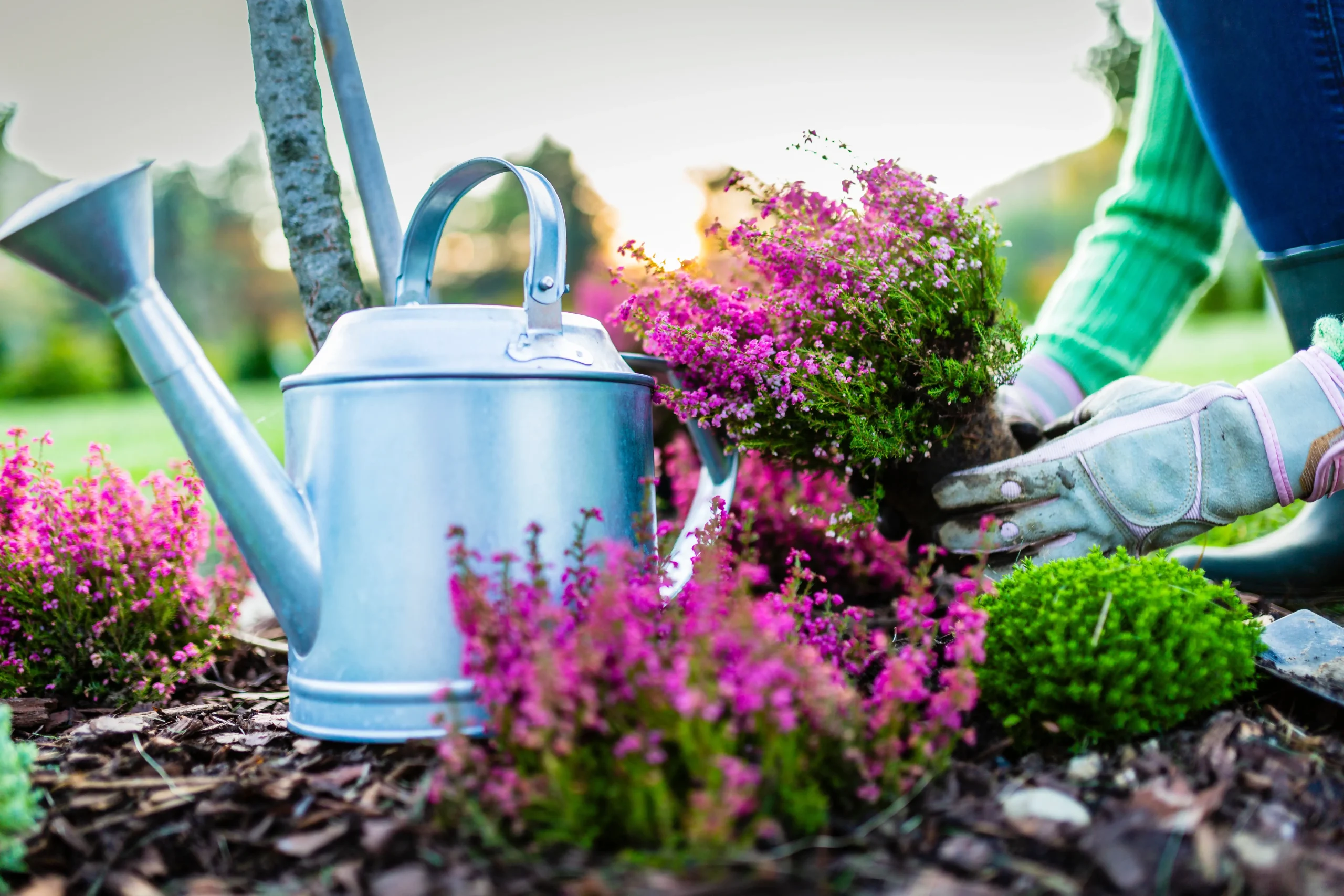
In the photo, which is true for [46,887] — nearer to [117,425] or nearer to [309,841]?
[309,841]

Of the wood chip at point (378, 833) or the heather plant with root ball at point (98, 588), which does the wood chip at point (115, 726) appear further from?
the wood chip at point (378, 833)

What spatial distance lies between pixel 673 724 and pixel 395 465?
2.32ft

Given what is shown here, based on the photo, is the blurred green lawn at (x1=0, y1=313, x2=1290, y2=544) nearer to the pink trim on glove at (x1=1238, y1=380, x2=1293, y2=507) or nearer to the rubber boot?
the rubber boot

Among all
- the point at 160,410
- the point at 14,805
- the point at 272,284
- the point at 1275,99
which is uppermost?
the point at 272,284

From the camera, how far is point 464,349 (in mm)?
1546

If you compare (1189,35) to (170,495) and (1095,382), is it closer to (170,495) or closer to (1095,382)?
(1095,382)

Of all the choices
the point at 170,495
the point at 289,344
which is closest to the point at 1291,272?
the point at 170,495

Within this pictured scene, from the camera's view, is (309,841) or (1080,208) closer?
(309,841)

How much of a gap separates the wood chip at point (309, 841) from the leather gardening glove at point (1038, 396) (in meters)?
1.74

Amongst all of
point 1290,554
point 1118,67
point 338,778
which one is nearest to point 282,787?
point 338,778

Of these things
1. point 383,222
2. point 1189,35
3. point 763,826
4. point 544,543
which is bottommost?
point 763,826

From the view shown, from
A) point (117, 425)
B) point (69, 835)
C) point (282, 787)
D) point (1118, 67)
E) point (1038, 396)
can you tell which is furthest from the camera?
point (1118, 67)

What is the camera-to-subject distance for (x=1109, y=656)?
1.35 metres

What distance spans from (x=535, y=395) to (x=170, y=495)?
3.91 ft
